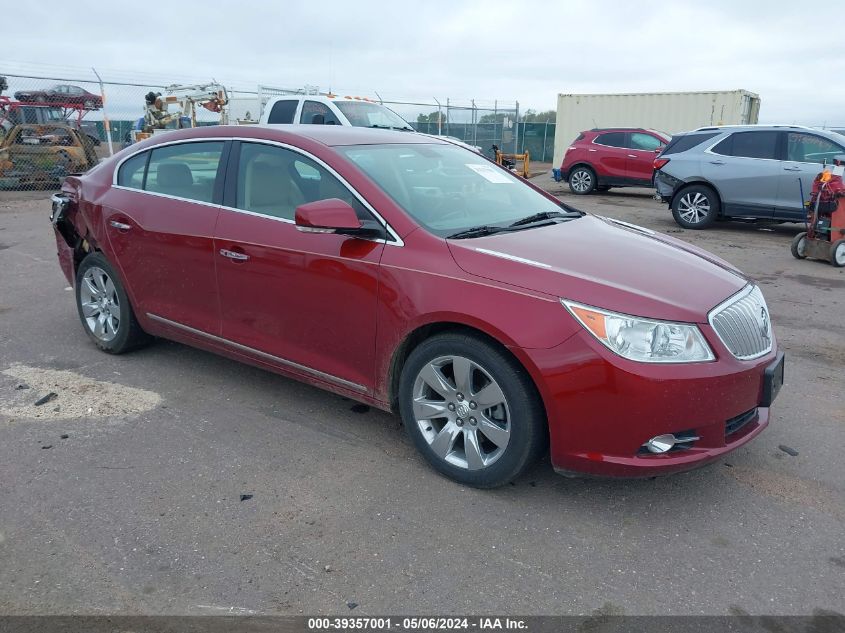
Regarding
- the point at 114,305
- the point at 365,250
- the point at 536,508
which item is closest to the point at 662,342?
the point at 536,508

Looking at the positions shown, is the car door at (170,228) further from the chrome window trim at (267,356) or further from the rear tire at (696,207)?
the rear tire at (696,207)

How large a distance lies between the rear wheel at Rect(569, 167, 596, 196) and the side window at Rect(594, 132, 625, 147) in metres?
0.76

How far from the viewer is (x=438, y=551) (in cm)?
295

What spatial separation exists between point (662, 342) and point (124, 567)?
2.40m

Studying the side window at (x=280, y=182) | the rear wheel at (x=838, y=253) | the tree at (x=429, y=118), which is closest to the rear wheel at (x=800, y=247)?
the rear wheel at (x=838, y=253)

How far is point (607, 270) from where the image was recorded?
3.26 m

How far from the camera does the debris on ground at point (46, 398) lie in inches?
172

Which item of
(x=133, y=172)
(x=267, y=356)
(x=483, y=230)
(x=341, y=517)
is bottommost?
(x=341, y=517)

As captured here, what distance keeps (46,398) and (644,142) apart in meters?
16.0

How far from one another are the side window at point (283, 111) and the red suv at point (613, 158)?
801 centimetres

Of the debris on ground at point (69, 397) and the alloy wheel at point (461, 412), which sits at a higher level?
the alloy wheel at point (461, 412)

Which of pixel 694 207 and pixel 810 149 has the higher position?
pixel 810 149

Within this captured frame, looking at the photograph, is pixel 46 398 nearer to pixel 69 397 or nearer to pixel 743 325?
pixel 69 397

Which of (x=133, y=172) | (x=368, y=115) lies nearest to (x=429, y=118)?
(x=368, y=115)
